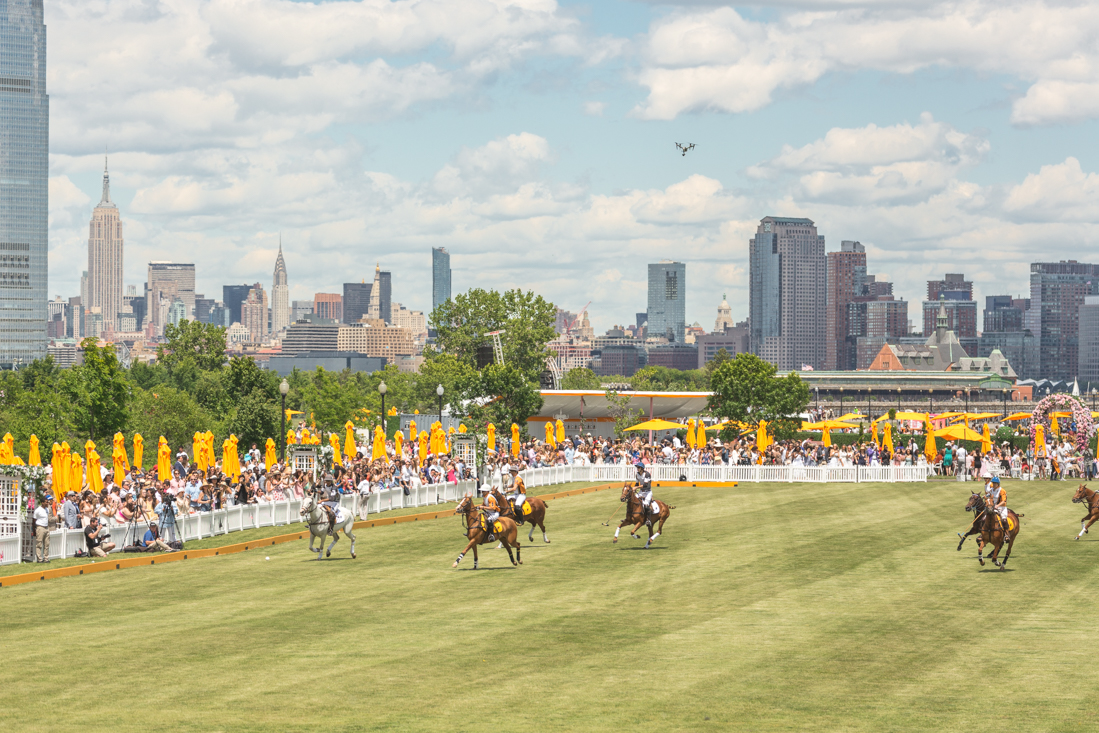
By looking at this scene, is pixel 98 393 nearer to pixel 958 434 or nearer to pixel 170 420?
pixel 170 420

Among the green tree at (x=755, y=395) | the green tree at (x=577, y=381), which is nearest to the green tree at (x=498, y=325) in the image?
the green tree at (x=755, y=395)

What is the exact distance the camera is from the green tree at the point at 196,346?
117 metres

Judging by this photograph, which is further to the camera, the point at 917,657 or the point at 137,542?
the point at 137,542

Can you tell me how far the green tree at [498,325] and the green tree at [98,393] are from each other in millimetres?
42668

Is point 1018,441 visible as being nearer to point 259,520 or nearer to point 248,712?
point 259,520

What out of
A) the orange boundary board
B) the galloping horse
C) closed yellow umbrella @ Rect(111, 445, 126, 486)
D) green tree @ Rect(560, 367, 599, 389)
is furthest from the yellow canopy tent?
green tree @ Rect(560, 367, 599, 389)

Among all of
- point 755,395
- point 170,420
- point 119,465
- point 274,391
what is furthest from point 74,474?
point 755,395

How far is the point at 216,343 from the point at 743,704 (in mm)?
109139

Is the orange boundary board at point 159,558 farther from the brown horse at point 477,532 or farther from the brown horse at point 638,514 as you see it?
the brown horse at point 638,514

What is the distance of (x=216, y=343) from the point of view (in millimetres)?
118875

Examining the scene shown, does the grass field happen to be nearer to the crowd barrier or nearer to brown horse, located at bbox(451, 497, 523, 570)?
brown horse, located at bbox(451, 497, 523, 570)

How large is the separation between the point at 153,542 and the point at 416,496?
1410 cm

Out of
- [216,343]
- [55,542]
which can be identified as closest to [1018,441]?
[216,343]

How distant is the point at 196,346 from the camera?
11962 cm
